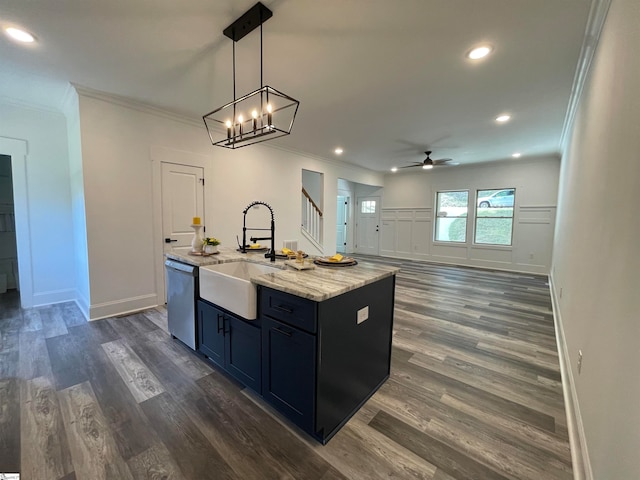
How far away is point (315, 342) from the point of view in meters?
1.49

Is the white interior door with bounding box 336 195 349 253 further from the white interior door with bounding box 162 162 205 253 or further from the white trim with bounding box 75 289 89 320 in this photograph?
the white trim with bounding box 75 289 89 320

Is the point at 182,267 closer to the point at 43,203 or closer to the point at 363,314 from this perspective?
the point at 363,314

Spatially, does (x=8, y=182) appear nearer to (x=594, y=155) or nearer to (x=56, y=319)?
(x=56, y=319)

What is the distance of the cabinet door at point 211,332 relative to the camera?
217 centimetres

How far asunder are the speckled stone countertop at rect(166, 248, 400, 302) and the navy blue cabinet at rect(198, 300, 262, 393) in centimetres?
35

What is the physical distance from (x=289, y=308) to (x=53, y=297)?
14.2 ft

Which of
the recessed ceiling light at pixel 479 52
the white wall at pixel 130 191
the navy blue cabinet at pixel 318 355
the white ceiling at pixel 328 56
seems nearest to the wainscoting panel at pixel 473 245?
the white ceiling at pixel 328 56

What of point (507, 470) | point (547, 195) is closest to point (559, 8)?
point (507, 470)

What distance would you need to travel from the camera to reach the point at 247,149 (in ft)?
16.1

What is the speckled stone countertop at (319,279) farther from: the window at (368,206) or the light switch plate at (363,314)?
the window at (368,206)

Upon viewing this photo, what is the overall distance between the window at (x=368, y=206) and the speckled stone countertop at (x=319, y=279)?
7233 millimetres

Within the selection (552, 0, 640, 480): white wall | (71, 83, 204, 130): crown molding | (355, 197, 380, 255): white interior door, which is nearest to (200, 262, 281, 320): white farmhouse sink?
(552, 0, 640, 480): white wall

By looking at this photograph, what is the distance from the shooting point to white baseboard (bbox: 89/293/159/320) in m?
3.36

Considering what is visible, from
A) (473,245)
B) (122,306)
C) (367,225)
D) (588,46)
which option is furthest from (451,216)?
(122,306)
